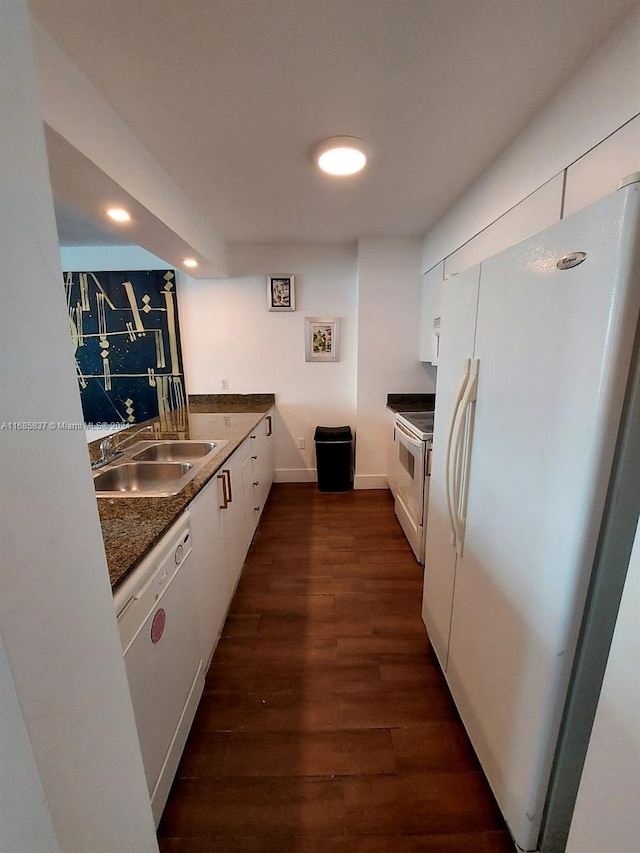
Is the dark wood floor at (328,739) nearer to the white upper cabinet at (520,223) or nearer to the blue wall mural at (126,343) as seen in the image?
the white upper cabinet at (520,223)

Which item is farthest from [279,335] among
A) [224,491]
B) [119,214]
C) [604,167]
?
[604,167]

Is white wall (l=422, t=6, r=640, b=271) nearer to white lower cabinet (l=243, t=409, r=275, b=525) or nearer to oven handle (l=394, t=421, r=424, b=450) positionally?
oven handle (l=394, t=421, r=424, b=450)

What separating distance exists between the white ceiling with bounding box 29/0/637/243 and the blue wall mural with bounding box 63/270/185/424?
1.67 meters

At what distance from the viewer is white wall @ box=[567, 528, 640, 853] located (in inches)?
23.4

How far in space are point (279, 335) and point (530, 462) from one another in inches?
115

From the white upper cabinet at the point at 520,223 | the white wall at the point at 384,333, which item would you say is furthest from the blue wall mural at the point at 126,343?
the white upper cabinet at the point at 520,223

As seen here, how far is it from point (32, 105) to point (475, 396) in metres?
1.18

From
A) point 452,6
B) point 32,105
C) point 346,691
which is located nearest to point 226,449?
point 346,691

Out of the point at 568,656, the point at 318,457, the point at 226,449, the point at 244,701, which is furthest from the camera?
the point at 318,457

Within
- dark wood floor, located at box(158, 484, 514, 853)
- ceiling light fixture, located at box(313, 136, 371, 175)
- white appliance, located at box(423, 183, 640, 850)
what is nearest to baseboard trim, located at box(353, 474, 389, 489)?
dark wood floor, located at box(158, 484, 514, 853)

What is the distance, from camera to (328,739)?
4.25 feet

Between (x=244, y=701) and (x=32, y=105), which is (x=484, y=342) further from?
(x=244, y=701)

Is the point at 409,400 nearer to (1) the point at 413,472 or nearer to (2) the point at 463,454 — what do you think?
(1) the point at 413,472

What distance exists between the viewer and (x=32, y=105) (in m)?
0.47
